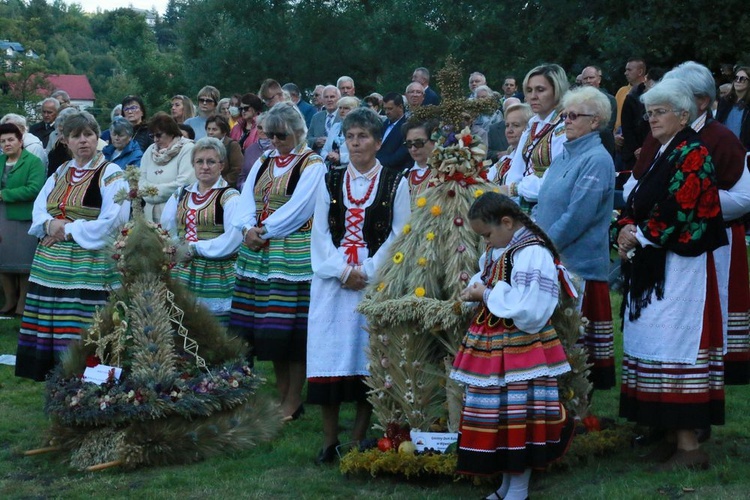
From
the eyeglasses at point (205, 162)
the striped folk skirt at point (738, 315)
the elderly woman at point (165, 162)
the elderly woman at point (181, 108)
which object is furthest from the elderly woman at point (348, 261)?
the elderly woman at point (181, 108)

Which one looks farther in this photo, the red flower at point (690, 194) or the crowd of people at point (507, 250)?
the red flower at point (690, 194)

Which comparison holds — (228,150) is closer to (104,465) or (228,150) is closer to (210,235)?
(210,235)

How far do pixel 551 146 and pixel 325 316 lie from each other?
179 cm

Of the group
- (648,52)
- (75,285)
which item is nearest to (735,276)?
(75,285)

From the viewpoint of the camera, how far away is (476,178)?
19.7 feet

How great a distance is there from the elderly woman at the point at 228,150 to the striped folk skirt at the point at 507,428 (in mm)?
5391

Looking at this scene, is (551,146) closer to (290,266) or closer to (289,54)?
(290,266)

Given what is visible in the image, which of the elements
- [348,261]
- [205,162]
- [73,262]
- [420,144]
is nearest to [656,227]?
[348,261]

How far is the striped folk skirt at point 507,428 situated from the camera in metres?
5.10

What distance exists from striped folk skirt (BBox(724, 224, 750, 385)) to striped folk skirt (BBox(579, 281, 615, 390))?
743 mm

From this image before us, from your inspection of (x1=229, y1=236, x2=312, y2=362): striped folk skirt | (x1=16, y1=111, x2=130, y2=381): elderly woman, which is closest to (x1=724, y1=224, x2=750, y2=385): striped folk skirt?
(x1=229, y1=236, x2=312, y2=362): striped folk skirt

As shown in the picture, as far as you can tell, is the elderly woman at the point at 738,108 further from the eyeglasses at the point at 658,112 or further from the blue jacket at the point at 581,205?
the eyeglasses at the point at 658,112

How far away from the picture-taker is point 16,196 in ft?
35.3

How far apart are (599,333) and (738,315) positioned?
2.85 ft
